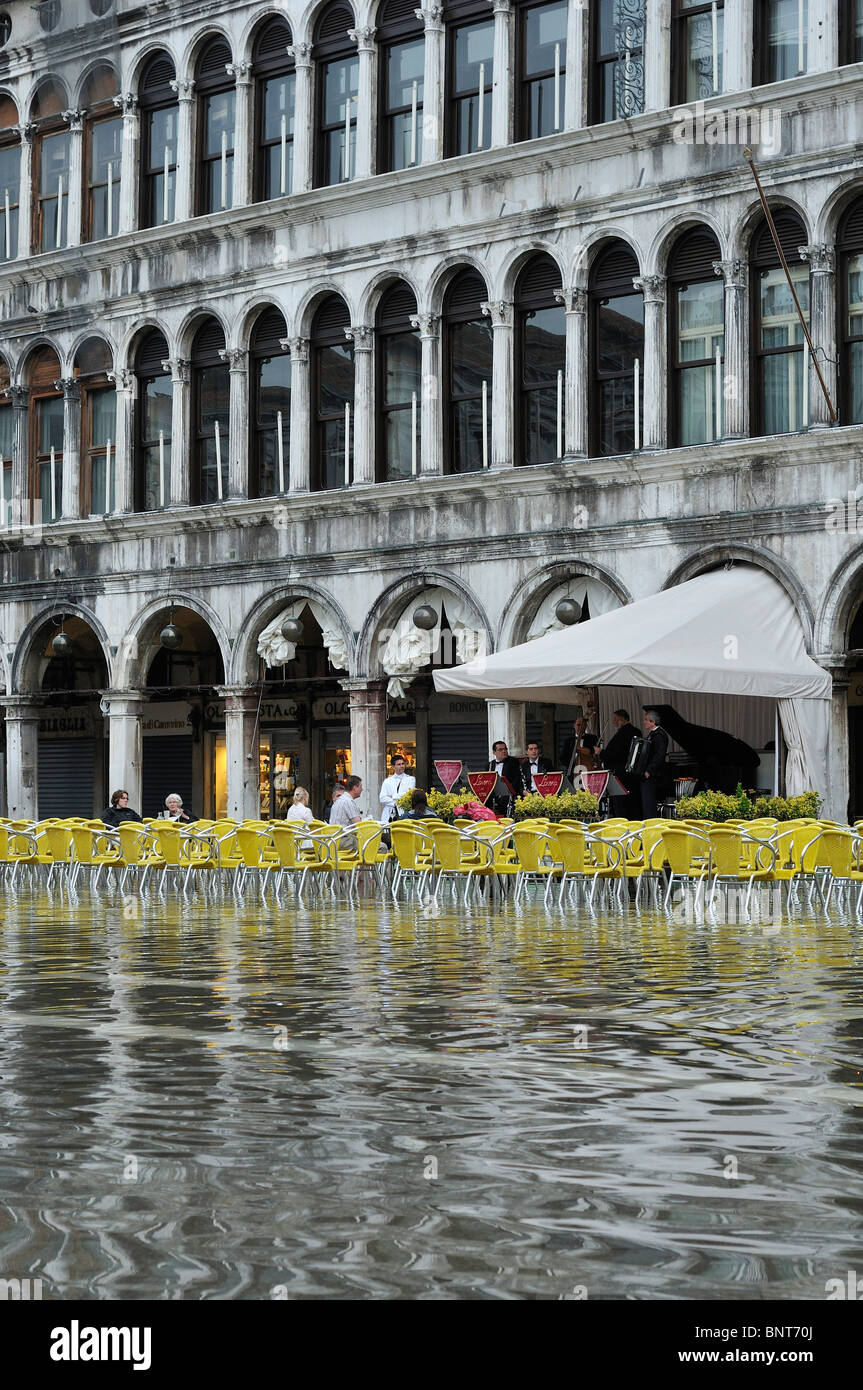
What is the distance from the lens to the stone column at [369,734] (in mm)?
29672

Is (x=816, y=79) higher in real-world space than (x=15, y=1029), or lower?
higher

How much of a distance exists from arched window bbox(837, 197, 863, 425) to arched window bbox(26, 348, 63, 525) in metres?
14.9

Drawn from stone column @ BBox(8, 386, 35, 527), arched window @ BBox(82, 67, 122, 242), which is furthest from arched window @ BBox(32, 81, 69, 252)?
stone column @ BBox(8, 386, 35, 527)

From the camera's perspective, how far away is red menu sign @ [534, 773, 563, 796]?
22053 mm

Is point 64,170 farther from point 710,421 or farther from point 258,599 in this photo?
point 710,421

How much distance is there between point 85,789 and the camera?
37906 mm

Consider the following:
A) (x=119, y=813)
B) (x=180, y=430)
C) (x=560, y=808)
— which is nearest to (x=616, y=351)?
(x=180, y=430)

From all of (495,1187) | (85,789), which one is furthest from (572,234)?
(495,1187)

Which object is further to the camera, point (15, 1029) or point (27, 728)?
point (27, 728)

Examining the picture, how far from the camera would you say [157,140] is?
33.5 meters

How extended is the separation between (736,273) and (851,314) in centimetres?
166

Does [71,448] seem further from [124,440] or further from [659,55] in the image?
[659,55]

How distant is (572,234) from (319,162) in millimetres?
5366
